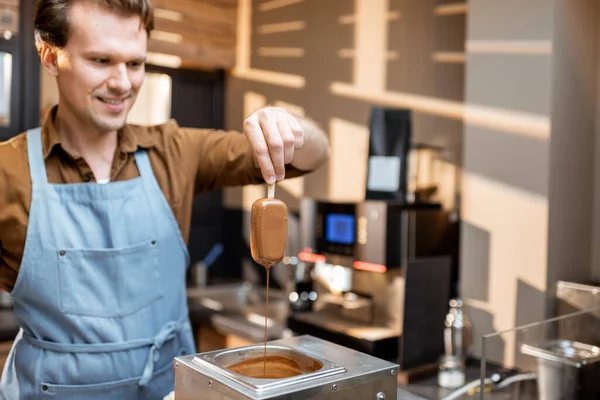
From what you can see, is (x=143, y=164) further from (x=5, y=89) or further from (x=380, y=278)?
(x=5, y=89)

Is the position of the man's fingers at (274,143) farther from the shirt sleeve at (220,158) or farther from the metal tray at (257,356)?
the shirt sleeve at (220,158)

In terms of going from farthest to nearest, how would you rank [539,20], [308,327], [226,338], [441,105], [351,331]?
[226,338] < [441,105] < [308,327] < [351,331] < [539,20]

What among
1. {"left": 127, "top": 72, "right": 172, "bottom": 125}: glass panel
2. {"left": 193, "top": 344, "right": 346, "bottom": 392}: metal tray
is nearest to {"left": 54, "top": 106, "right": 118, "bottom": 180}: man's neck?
{"left": 193, "top": 344, "right": 346, "bottom": 392}: metal tray

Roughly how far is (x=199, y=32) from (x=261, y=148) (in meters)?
3.28

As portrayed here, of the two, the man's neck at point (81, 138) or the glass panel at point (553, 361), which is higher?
the man's neck at point (81, 138)

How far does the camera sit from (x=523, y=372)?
1.46 m

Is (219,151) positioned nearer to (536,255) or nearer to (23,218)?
(23,218)

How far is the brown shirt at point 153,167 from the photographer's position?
1.39 metres

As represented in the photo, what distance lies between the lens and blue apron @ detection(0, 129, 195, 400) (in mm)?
1367

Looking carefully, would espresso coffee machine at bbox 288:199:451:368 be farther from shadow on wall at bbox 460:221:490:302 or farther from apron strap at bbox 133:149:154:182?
apron strap at bbox 133:149:154:182

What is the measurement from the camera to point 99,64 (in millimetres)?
1390

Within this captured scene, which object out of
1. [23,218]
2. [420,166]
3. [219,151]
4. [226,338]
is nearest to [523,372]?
[219,151]

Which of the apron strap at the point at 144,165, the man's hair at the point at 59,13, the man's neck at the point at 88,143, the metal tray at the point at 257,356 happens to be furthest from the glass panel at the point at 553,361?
the man's hair at the point at 59,13

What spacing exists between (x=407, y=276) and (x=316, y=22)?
6.67ft
